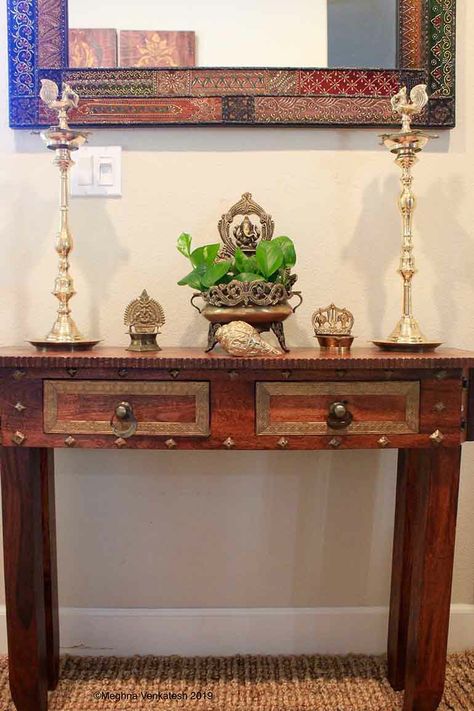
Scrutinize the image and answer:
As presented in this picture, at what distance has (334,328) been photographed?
1.25 meters

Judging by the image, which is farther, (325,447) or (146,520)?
(146,520)

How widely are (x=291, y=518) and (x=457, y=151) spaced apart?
1.05 m

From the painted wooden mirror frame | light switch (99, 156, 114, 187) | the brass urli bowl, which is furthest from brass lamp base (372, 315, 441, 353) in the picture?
light switch (99, 156, 114, 187)

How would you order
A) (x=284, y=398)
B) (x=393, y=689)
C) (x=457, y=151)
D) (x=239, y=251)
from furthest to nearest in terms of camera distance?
(x=457, y=151) < (x=393, y=689) < (x=239, y=251) < (x=284, y=398)

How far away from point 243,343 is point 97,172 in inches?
27.2

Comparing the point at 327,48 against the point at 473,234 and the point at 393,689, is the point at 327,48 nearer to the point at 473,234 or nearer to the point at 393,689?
the point at 473,234

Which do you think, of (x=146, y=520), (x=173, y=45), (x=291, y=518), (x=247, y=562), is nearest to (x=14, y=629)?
(x=146, y=520)

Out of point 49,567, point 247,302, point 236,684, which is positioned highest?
point 247,302

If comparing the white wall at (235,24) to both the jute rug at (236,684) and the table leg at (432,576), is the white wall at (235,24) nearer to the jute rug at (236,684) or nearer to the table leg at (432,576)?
the table leg at (432,576)

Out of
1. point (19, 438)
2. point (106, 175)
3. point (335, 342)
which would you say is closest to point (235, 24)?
point (106, 175)

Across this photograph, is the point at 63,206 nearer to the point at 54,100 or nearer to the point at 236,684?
the point at 54,100

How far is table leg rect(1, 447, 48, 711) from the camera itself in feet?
3.66

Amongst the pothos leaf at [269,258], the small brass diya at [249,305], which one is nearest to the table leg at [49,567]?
the small brass diya at [249,305]

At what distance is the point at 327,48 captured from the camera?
4.64ft
